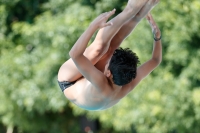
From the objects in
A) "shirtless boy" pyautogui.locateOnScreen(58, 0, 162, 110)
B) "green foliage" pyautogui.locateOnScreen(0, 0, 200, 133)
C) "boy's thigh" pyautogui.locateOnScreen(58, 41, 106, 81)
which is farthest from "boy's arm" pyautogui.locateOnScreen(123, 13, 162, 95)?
"green foliage" pyautogui.locateOnScreen(0, 0, 200, 133)

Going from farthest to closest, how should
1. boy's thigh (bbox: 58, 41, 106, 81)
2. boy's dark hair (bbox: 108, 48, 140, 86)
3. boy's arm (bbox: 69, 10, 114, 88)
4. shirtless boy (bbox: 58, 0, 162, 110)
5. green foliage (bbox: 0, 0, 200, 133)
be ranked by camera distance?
green foliage (bbox: 0, 0, 200, 133), boy's thigh (bbox: 58, 41, 106, 81), boy's dark hair (bbox: 108, 48, 140, 86), shirtless boy (bbox: 58, 0, 162, 110), boy's arm (bbox: 69, 10, 114, 88)

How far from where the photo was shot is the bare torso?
3.71 metres

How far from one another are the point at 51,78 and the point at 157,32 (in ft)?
12.3

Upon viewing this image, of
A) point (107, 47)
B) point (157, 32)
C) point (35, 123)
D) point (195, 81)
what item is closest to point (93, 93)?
point (107, 47)

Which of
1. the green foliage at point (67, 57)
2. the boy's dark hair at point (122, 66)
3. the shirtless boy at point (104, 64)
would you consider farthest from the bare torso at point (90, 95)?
the green foliage at point (67, 57)

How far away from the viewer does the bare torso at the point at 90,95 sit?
12.2 ft

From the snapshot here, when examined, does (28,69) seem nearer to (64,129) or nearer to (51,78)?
(51,78)

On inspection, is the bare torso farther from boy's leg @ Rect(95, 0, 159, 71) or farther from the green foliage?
the green foliage

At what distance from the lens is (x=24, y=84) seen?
7.62m

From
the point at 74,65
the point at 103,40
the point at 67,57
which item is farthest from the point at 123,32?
the point at 67,57

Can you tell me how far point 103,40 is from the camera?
367cm

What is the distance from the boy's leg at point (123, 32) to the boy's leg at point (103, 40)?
77mm

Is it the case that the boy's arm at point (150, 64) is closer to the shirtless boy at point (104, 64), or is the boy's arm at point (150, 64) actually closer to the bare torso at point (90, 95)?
the shirtless boy at point (104, 64)

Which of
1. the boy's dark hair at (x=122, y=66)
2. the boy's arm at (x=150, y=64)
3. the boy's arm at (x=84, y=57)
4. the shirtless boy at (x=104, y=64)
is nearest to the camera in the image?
the boy's arm at (x=84, y=57)
